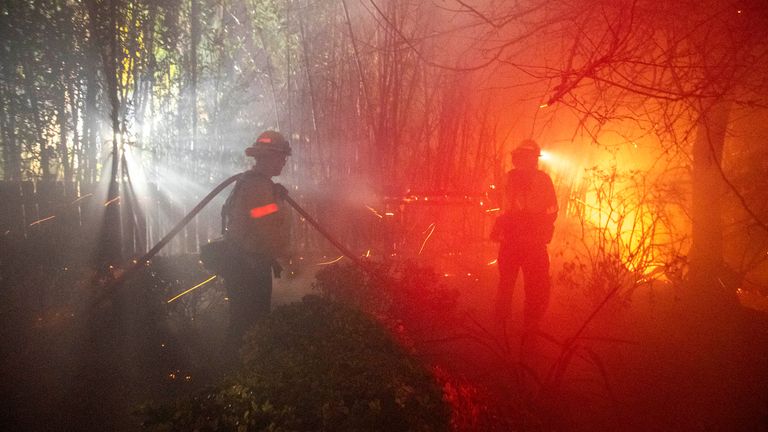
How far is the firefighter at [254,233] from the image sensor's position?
3.43 m

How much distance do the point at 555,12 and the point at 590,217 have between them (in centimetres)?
303

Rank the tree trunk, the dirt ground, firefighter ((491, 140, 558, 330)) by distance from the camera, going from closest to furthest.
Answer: the dirt ground < firefighter ((491, 140, 558, 330)) < the tree trunk

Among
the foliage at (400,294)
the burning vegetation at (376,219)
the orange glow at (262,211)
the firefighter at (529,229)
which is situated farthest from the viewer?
the firefighter at (529,229)

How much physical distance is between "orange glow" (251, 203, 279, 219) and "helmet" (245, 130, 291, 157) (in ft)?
1.35

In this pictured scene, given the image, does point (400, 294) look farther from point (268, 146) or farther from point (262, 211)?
point (268, 146)

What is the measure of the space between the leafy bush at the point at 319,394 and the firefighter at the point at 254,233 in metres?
1.19

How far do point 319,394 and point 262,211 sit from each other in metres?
1.96

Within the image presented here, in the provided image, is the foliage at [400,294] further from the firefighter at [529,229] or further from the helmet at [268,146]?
the helmet at [268,146]

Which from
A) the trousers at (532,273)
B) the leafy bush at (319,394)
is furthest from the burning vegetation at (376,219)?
the trousers at (532,273)

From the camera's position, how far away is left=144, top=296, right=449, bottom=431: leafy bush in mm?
1587

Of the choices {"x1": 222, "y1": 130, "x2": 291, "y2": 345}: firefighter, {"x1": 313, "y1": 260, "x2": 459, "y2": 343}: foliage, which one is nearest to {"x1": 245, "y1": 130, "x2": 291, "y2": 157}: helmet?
{"x1": 222, "y1": 130, "x2": 291, "y2": 345}: firefighter

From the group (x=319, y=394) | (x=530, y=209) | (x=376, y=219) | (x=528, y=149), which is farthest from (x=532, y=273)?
(x=319, y=394)

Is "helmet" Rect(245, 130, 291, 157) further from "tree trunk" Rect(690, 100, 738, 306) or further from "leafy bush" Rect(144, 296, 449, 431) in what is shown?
"tree trunk" Rect(690, 100, 738, 306)

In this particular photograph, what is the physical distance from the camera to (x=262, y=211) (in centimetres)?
343
